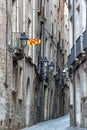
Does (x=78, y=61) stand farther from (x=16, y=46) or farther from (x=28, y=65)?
(x=28, y=65)

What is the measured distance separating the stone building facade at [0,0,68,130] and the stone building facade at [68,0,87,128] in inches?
104

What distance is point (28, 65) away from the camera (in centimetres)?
2752

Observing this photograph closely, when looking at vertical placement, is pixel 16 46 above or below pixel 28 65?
above

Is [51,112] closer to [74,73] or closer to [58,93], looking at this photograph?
[58,93]

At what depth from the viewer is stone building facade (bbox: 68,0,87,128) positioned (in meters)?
22.6

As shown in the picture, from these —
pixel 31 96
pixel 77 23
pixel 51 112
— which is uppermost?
pixel 77 23

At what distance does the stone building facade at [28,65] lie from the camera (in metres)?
20.7

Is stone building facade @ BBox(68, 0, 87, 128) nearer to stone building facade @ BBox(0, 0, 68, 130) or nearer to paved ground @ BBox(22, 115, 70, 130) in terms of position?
paved ground @ BBox(22, 115, 70, 130)

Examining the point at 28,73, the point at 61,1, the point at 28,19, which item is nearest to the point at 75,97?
the point at 28,73

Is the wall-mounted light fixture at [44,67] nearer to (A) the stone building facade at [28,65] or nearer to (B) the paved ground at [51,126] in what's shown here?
(A) the stone building facade at [28,65]

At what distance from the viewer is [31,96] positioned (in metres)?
28.9

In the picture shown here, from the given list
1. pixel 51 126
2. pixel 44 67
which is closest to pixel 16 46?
pixel 51 126

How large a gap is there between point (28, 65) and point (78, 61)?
458cm

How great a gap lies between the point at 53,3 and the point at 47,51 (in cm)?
653
